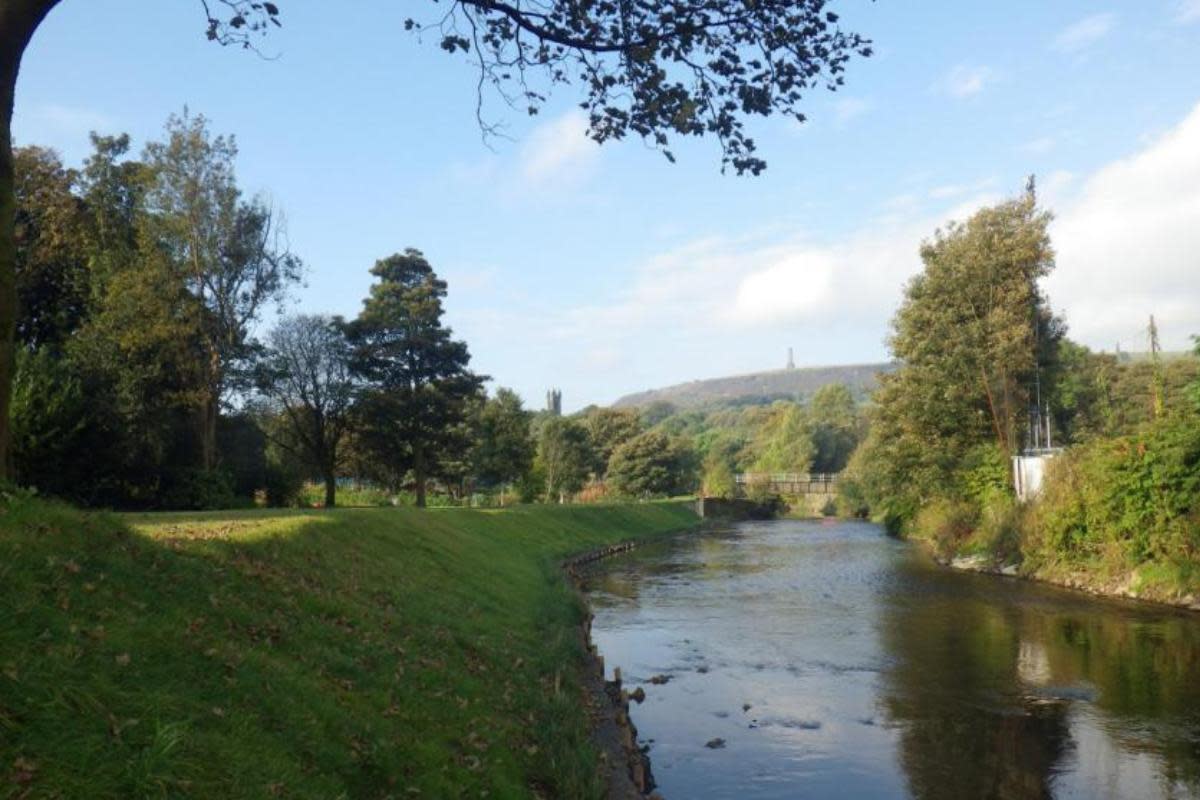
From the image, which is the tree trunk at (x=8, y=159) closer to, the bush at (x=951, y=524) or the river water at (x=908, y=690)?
the river water at (x=908, y=690)

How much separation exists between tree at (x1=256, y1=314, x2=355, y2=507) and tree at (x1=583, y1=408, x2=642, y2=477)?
153 feet

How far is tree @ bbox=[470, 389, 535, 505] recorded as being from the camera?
59500 mm

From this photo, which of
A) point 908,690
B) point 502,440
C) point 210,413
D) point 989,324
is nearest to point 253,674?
point 908,690

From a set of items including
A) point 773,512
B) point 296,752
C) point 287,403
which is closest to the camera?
point 296,752

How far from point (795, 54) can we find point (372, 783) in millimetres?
8028

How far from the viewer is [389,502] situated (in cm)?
4825

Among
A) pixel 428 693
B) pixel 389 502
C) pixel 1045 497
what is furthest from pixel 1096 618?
pixel 389 502

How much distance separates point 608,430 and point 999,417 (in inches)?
2104

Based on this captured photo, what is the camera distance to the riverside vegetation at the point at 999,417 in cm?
3112

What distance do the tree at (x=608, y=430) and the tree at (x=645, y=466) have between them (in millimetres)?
2783

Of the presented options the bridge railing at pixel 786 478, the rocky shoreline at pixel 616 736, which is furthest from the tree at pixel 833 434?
the rocky shoreline at pixel 616 736

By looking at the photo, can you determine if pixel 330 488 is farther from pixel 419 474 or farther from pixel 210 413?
pixel 210 413

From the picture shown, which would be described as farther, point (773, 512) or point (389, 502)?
point (773, 512)

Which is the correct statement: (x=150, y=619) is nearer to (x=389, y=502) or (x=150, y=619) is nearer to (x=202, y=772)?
(x=202, y=772)
